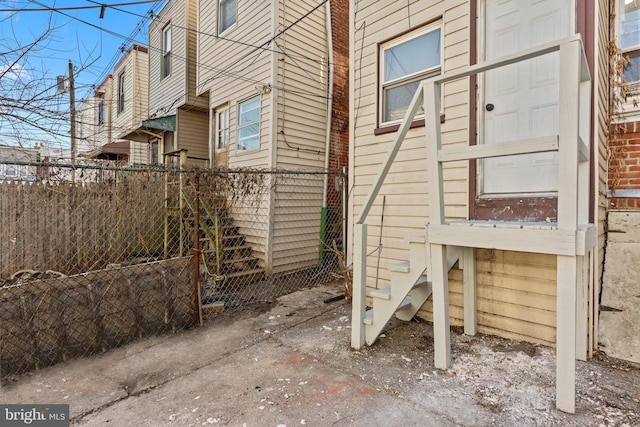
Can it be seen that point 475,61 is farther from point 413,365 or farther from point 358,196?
point 413,365

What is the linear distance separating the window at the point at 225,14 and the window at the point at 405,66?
5170 mm

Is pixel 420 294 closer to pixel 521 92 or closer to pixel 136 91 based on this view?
pixel 521 92

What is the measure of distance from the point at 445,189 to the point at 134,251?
4.76 m

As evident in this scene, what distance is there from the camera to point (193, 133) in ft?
32.0

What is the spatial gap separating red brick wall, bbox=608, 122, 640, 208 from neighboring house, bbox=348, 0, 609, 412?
0.23 meters

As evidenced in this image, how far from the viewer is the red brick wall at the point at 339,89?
7695mm

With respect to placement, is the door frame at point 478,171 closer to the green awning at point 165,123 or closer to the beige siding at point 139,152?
the green awning at point 165,123

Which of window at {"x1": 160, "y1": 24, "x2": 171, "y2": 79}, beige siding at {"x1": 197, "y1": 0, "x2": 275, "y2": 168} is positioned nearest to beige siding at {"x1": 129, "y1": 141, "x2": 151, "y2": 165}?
window at {"x1": 160, "y1": 24, "x2": 171, "y2": 79}

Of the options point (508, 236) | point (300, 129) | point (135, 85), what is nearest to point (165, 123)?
point (300, 129)

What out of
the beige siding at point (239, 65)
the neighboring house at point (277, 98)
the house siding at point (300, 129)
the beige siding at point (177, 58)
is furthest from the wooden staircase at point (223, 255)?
the beige siding at point (177, 58)

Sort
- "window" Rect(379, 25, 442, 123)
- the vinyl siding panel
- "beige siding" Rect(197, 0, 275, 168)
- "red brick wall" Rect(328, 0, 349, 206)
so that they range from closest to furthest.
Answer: "window" Rect(379, 25, 442, 123) → "beige siding" Rect(197, 0, 275, 168) → "red brick wall" Rect(328, 0, 349, 206) → the vinyl siding panel

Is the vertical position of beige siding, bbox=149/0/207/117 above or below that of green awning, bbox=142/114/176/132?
above

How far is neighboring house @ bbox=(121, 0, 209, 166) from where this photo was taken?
30.9ft

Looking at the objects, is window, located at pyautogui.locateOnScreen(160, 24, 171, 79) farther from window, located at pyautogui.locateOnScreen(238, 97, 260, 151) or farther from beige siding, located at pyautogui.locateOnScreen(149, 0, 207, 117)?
window, located at pyautogui.locateOnScreen(238, 97, 260, 151)
